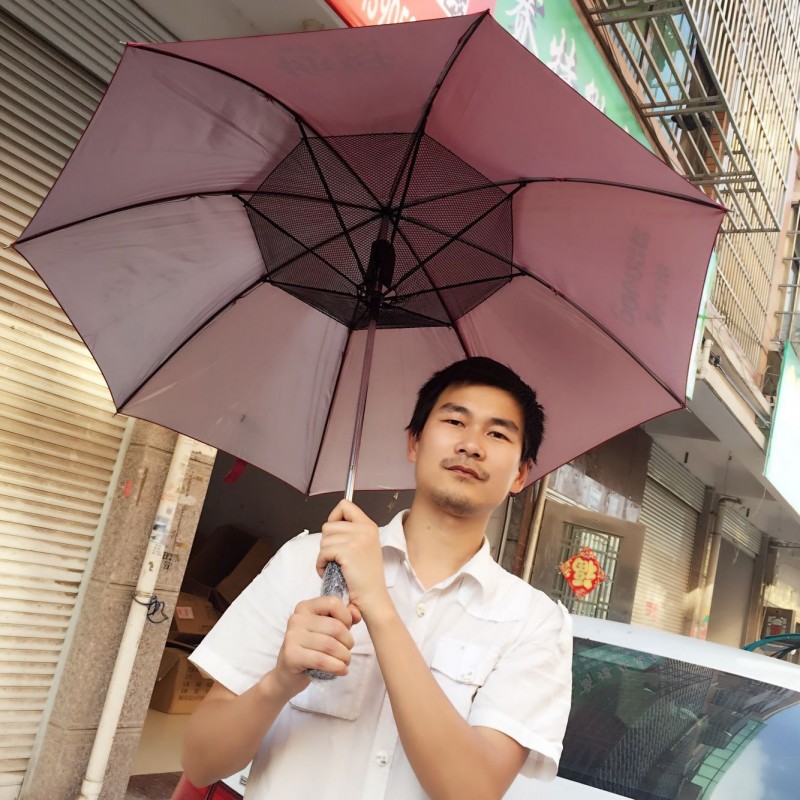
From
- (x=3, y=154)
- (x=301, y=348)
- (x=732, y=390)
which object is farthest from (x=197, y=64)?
(x=732, y=390)

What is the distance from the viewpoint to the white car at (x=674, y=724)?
2402 millimetres

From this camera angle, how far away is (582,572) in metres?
9.16

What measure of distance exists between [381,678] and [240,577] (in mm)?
8301

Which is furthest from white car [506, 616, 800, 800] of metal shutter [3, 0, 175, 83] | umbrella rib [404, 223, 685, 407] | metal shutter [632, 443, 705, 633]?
metal shutter [632, 443, 705, 633]

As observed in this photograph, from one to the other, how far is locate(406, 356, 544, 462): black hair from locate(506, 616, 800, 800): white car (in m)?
1.03

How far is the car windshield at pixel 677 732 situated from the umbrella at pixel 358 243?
0.91m

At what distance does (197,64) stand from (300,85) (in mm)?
274

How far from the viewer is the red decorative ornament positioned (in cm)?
916

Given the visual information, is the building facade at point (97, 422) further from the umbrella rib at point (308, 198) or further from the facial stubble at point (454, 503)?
the facial stubble at point (454, 503)

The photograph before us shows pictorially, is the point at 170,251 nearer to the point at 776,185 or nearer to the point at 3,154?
the point at 3,154

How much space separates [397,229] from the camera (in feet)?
7.06

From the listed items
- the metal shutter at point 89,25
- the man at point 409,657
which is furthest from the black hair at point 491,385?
the metal shutter at point 89,25

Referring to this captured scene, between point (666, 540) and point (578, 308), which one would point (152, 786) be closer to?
point (578, 308)

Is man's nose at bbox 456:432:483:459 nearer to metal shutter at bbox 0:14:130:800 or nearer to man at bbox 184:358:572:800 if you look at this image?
man at bbox 184:358:572:800
